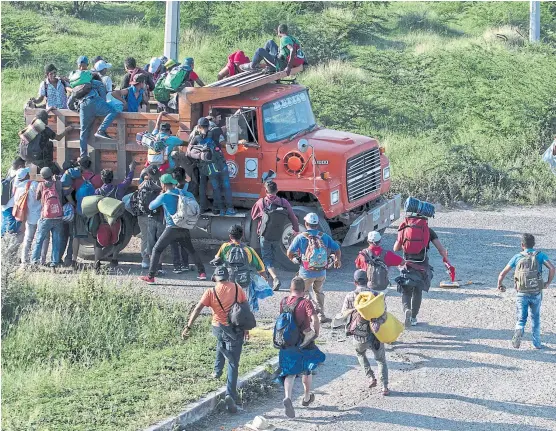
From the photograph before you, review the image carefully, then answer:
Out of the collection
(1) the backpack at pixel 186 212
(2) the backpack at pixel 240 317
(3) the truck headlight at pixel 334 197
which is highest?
(3) the truck headlight at pixel 334 197

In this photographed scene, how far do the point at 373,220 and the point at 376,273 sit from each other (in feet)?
12.1

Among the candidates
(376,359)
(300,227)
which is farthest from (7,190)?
(376,359)

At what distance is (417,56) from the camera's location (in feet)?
93.9

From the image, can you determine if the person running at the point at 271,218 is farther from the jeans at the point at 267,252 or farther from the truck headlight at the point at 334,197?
the truck headlight at the point at 334,197

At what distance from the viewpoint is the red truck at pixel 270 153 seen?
15.1m

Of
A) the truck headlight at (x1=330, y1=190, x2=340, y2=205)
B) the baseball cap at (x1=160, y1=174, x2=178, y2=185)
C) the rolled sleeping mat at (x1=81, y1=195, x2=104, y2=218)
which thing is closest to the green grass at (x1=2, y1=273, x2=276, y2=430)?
the rolled sleeping mat at (x1=81, y1=195, x2=104, y2=218)

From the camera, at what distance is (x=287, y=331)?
10.1 meters

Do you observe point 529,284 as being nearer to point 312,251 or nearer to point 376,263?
point 376,263

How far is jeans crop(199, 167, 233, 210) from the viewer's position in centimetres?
1516

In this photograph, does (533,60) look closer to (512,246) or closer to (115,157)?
(512,246)

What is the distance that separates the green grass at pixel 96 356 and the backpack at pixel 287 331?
0.94 m

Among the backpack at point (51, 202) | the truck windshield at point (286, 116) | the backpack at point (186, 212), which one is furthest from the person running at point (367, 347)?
the backpack at point (51, 202)

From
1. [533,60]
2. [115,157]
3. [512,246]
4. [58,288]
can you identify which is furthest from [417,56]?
[58,288]

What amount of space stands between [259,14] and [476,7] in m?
7.75
